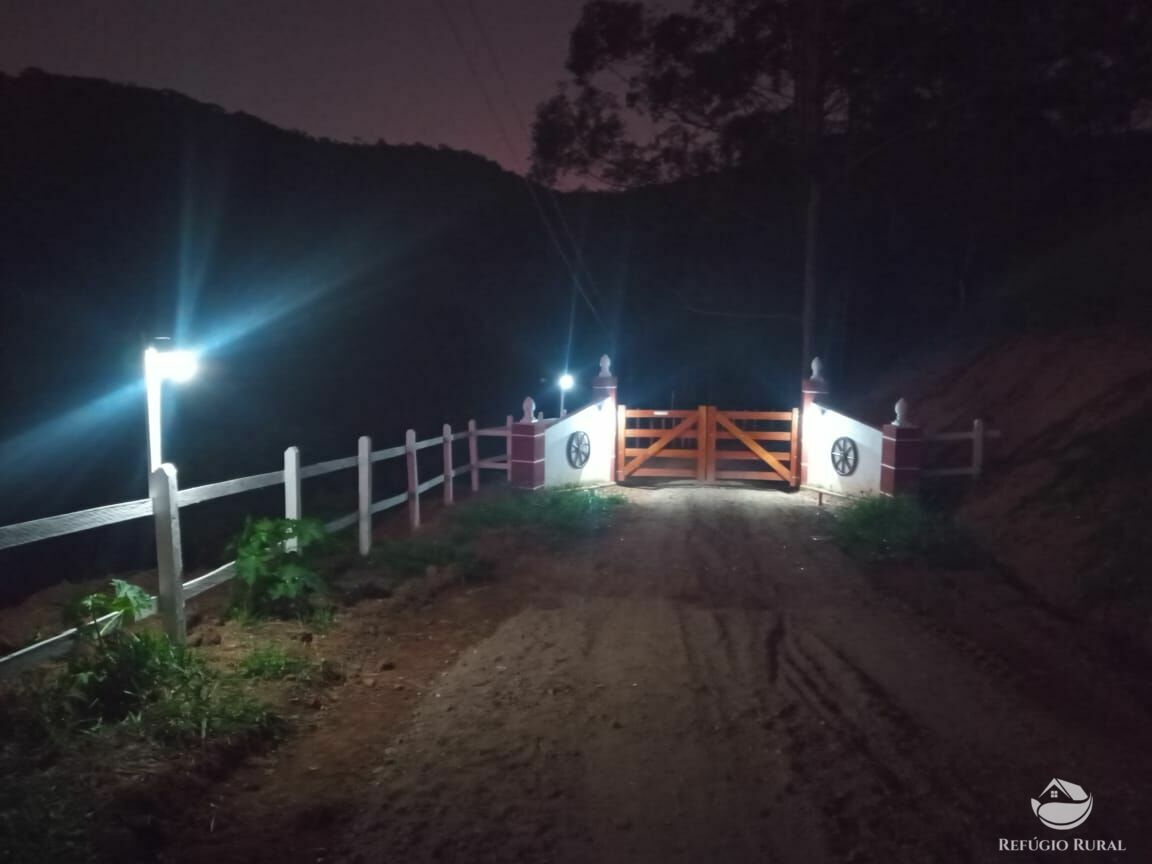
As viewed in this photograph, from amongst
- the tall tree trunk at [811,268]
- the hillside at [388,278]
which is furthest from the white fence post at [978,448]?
the tall tree trunk at [811,268]

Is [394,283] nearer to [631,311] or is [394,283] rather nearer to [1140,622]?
[631,311]

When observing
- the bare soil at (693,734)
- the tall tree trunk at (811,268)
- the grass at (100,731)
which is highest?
the tall tree trunk at (811,268)

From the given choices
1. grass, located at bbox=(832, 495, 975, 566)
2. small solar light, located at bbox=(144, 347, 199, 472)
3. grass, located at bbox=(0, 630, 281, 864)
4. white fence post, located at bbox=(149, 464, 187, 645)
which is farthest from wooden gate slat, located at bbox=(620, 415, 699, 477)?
grass, located at bbox=(0, 630, 281, 864)

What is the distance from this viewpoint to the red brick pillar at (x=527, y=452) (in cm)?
1443

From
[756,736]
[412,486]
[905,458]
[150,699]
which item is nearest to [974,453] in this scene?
[905,458]

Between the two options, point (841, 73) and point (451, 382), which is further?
point (451, 382)

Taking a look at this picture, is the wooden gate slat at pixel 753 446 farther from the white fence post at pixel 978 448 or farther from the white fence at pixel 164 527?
the white fence at pixel 164 527

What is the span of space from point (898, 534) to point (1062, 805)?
22.2ft

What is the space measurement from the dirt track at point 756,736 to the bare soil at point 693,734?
0.06 ft

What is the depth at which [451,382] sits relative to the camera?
3925 cm

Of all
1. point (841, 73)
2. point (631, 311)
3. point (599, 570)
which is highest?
point (841, 73)

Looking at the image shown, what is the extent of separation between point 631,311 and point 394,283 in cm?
1281

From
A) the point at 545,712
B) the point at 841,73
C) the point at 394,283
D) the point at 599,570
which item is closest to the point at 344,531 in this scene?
the point at 599,570

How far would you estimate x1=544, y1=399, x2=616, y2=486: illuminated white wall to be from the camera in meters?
15.1
